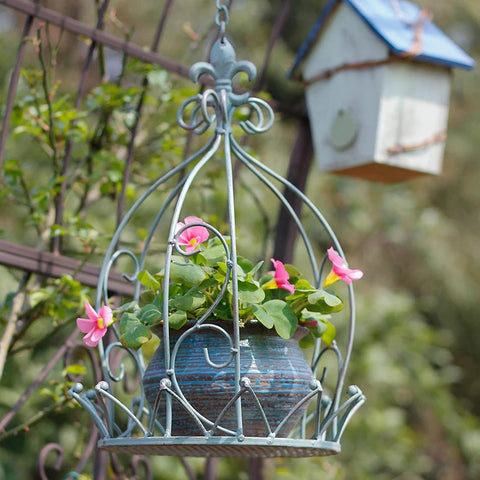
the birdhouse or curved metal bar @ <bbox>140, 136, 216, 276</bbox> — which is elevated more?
the birdhouse

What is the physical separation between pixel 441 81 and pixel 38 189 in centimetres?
105

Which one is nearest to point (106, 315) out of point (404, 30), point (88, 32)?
point (88, 32)

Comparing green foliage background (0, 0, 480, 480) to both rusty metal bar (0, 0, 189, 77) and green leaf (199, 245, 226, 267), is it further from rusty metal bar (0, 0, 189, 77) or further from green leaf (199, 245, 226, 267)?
green leaf (199, 245, 226, 267)

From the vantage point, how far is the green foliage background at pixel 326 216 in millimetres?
1959

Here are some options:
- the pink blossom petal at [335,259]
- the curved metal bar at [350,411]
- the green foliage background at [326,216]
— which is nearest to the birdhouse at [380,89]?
the green foliage background at [326,216]

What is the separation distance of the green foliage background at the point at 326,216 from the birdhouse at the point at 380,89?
10.2 inches

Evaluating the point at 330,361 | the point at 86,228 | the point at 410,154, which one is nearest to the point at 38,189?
the point at 86,228

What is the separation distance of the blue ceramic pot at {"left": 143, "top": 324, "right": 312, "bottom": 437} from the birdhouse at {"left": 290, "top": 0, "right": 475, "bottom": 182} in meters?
0.88

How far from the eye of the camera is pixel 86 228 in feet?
6.28

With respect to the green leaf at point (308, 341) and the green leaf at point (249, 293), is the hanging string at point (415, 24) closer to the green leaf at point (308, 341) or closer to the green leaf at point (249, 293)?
the green leaf at point (308, 341)

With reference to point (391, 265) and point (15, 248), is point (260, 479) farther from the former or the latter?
point (391, 265)

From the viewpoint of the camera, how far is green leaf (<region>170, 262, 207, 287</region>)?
48.5 inches

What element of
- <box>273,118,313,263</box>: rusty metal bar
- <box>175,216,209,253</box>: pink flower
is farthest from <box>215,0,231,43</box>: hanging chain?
<box>273,118,313,263</box>: rusty metal bar

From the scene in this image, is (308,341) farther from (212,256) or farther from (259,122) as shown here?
(259,122)
